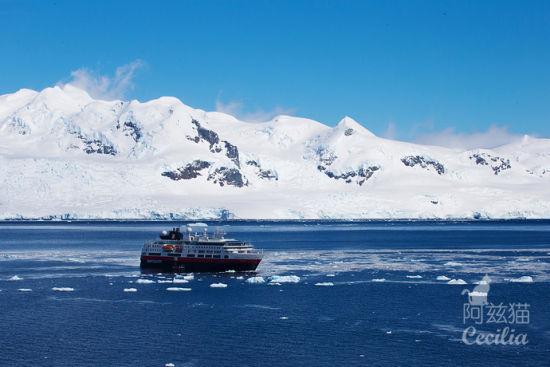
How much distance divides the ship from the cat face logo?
3023cm

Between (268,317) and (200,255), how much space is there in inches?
1574

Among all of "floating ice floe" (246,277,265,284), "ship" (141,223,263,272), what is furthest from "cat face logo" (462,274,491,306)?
"ship" (141,223,263,272)

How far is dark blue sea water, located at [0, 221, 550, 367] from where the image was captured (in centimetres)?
5172

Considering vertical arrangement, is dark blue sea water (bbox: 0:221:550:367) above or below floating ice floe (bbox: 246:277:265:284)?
below

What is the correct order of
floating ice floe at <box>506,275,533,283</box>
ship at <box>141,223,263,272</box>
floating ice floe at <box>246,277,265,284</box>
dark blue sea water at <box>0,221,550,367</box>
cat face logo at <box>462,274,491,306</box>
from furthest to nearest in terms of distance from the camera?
ship at <box>141,223,263,272</box> → floating ice floe at <box>246,277,265,284</box> → floating ice floe at <box>506,275,533,283</box> → cat face logo at <box>462,274,491,306</box> → dark blue sea water at <box>0,221,550,367</box>

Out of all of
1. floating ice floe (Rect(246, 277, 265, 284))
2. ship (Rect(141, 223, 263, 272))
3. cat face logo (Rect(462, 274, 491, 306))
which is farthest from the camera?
ship (Rect(141, 223, 263, 272))

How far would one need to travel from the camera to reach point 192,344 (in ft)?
183

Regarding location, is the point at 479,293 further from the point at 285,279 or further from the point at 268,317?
the point at 268,317

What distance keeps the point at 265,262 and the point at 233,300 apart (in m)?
43.3

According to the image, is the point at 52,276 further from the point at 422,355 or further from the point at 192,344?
the point at 422,355

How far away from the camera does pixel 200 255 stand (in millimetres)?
105125

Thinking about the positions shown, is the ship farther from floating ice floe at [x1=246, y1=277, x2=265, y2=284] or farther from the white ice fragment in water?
the white ice fragment in water

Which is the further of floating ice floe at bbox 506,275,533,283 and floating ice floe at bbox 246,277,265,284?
floating ice floe at bbox 246,277,265,284

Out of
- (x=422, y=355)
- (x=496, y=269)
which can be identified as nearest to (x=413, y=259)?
(x=496, y=269)
